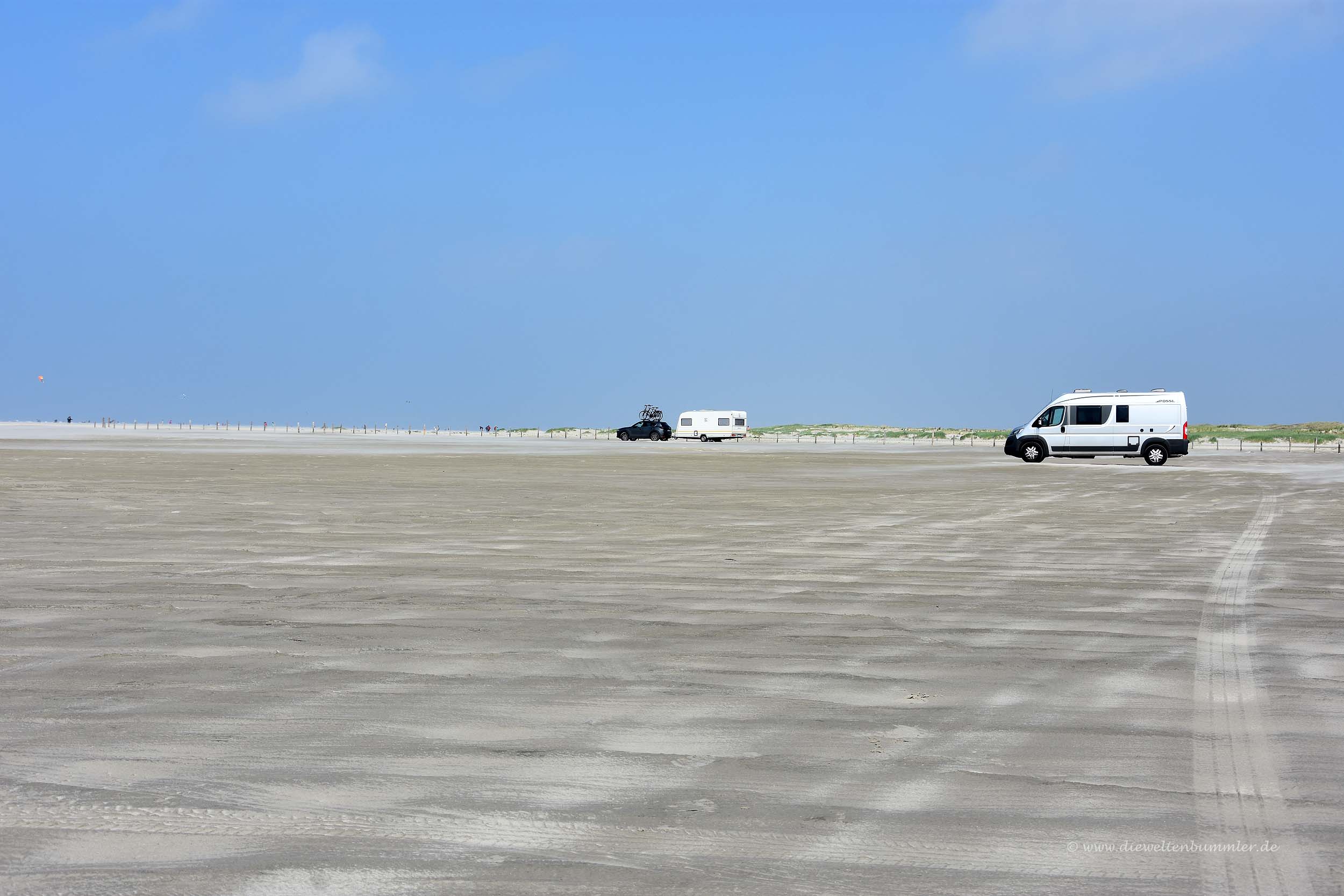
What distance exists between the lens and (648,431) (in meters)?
76.9

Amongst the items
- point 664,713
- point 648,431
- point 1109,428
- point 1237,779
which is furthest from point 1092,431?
point 648,431

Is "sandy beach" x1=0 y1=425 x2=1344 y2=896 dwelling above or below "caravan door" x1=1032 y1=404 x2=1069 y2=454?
below

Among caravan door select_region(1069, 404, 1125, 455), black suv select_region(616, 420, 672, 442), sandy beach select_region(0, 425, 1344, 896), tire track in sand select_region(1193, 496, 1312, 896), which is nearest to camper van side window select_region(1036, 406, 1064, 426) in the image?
caravan door select_region(1069, 404, 1125, 455)

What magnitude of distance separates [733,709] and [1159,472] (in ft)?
93.7

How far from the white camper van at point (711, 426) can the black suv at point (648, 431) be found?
1.93 metres

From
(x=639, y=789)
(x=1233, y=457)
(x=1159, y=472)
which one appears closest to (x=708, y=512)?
(x=639, y=789)

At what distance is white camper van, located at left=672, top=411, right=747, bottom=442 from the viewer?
78062 mm

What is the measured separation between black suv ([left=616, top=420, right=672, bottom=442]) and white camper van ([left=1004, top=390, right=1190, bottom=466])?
1531 inches

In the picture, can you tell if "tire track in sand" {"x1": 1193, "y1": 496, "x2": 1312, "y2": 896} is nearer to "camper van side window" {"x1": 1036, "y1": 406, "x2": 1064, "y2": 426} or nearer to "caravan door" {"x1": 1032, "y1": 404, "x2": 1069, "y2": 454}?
"caravan door" {"x1": 1032, "y1": 404, "x2": 1069, "y2": 454}

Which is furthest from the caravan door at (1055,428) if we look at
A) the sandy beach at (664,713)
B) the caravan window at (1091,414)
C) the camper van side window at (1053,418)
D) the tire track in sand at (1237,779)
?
the tire track in sand at (1237,779)

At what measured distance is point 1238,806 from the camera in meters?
4.41

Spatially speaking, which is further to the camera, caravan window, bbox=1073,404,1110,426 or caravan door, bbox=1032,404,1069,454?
caravan door, bbox=1032,404,1069,454

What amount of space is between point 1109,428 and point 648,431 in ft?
137

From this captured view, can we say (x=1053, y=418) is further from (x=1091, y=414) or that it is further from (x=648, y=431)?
(x=648, y=431)
